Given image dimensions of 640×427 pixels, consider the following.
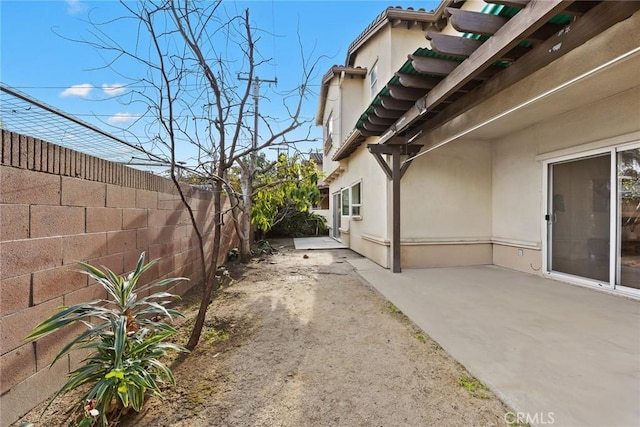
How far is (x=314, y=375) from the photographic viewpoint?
2566 mm

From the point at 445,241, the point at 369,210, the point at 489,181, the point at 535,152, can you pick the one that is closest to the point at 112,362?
the point at 445,241

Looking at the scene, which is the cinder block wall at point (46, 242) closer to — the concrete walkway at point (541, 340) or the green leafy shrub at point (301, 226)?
the concrete walkway at point (541, 340)

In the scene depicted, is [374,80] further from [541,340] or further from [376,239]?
[541,340]

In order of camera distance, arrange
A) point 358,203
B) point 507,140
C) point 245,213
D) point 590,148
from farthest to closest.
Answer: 1. point 358,203
2. point 245,213
3. point 507,140
4. point 590,148

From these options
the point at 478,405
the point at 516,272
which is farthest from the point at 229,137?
the point at 516,272

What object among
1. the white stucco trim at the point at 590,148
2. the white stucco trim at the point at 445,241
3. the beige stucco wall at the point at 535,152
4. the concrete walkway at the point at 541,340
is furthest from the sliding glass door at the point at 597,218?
the white stucco trim at the point at 445,241

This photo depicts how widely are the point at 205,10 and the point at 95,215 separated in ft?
7.44

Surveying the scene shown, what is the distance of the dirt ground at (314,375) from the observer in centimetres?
203

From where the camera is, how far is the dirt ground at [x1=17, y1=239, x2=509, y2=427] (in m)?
2.03

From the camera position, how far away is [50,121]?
2307 millimetres

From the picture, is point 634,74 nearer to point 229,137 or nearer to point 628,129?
point 628,129

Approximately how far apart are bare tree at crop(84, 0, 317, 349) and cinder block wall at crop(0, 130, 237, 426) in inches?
27.8

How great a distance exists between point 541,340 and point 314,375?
2.51m

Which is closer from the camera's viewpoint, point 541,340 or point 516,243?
point 541,340
